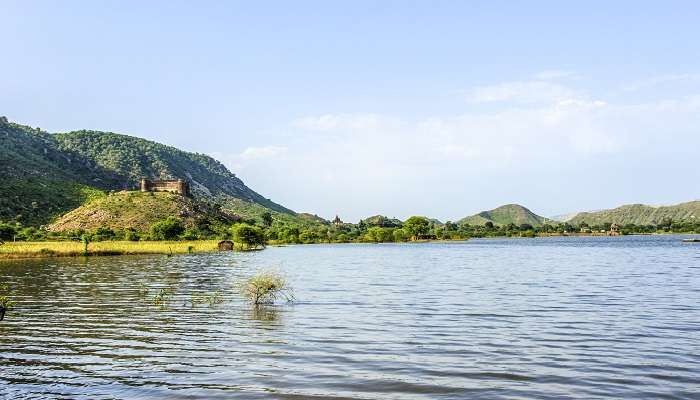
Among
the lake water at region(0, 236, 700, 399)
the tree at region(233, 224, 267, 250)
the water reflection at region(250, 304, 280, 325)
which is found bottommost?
the lake water at region(0, 236, 700, 399)

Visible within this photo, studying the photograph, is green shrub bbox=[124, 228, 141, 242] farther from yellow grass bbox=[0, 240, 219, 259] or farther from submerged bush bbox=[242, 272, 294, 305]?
submerged bush bbox=[242, 272, 294, 305]

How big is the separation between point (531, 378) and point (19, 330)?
912 inches

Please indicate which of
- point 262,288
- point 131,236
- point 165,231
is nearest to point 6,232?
point 131,236

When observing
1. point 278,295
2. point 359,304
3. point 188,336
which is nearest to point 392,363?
point 188,336

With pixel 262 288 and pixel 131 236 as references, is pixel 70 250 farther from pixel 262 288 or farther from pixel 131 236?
pixel 262 288

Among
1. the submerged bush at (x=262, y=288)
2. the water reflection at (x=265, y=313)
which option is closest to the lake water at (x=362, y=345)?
the water reflection at (x=265, y=313)

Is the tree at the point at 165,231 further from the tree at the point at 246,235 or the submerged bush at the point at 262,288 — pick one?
the submerged bush at the point at 262,288

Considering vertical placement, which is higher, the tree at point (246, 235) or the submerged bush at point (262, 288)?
the tree at point (246, 235)

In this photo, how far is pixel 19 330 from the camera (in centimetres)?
2808

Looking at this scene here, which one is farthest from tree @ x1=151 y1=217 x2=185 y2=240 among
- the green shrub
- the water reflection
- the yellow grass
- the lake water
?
the water reflection

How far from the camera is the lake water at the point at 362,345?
58.6ft

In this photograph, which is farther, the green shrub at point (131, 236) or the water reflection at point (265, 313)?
the green shrub at point (131, 236)

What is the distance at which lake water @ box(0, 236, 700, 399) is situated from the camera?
17875mm

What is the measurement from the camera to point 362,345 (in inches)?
960
